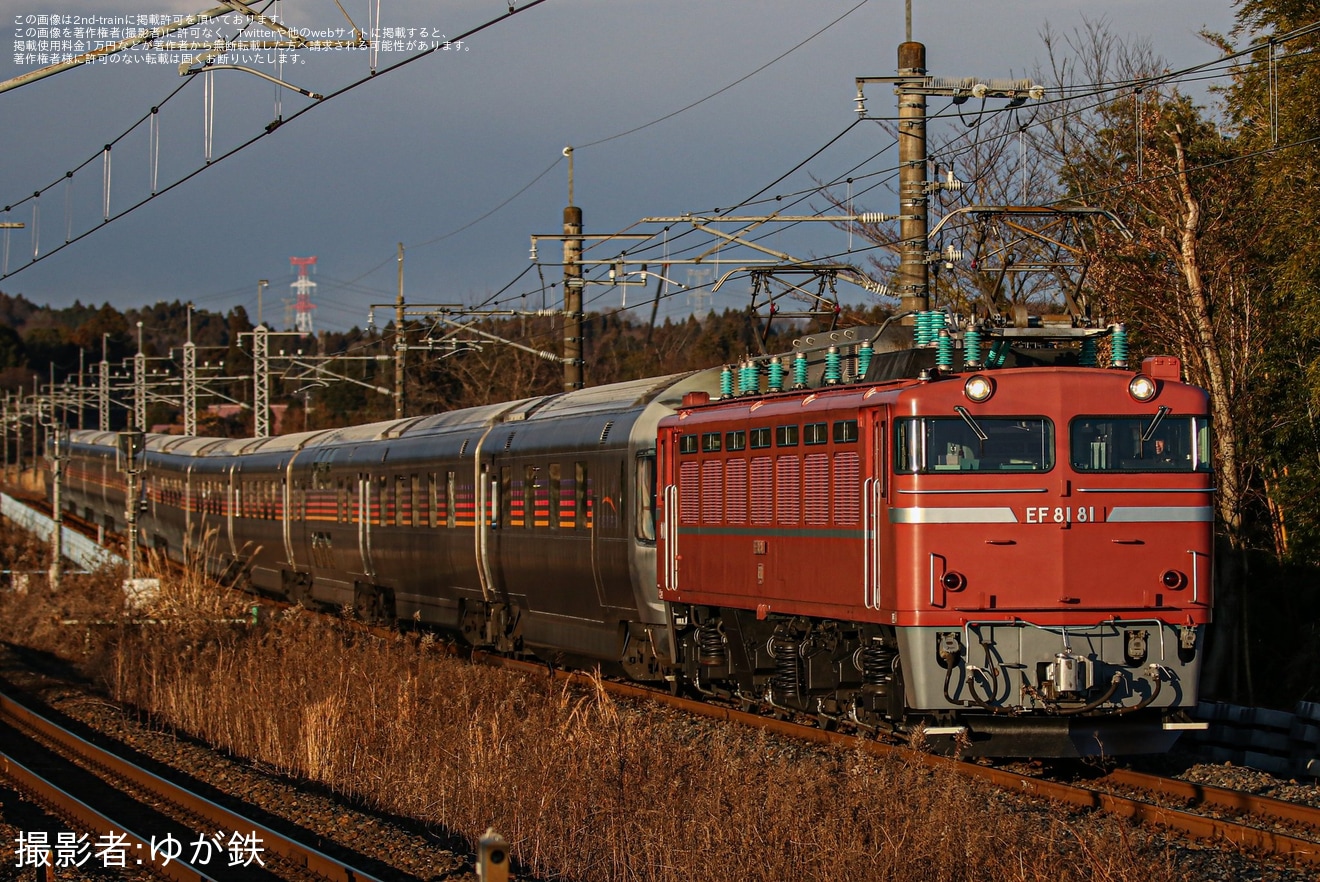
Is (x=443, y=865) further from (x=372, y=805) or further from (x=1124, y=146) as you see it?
(x=1124, y=146)

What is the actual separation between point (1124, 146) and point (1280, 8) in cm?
366

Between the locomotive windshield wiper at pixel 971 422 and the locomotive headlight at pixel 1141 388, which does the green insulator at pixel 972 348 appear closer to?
the locomotive windshield wiper at pixel 971 422

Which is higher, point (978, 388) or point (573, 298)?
point (573, 298)

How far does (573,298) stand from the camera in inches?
1099

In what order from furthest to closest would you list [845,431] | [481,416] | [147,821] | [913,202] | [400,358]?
[400,358] → [481,416] → [913,202] → [845,431] → [147,821]

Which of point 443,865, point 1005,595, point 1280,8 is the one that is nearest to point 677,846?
point 443,865

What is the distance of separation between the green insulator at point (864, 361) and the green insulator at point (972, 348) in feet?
3.95

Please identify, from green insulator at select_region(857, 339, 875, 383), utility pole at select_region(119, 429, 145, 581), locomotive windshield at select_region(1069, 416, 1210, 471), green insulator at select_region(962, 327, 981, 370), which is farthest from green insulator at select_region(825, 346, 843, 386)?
utility pole at select_region(119, 429, 145, 581)

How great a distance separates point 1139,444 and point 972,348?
1494 millimetres

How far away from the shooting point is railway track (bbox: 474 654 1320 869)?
10.3m

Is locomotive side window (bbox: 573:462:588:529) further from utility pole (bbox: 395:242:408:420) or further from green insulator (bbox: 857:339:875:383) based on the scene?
utility pole (bbox: 395:242:408:420)

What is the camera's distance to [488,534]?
22.2 m

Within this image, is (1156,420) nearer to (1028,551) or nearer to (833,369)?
(1028,551)

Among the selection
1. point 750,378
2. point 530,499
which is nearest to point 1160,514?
point 750,378
